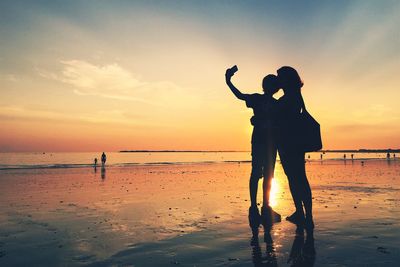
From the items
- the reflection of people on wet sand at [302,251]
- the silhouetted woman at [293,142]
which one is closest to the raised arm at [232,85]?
the silhouetted woman at [293,142]

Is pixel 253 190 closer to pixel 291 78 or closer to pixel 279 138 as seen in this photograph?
pixel 279 138

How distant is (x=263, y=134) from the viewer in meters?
7.21

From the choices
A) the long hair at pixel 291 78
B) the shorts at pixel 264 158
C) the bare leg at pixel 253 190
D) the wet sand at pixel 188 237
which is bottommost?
the wet sand at pixel 188 237

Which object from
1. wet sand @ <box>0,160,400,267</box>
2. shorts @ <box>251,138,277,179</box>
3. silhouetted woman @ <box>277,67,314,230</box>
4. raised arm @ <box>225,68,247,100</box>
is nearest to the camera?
wet sand @ <box>0,160,400,267</box>

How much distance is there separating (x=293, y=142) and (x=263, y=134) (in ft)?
3.15

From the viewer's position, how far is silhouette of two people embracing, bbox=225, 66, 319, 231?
252 inches

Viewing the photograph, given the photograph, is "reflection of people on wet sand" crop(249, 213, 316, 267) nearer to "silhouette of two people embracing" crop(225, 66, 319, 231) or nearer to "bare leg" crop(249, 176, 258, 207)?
"silhouette of two people embracing" crop(225, 66, 319, 231)

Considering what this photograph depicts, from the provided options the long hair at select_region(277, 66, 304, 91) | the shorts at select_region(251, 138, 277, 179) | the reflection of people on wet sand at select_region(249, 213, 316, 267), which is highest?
the long hair at select_region(277, 66, 304, 91)

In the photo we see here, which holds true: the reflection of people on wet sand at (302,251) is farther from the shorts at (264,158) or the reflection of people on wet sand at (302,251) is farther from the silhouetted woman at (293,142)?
the shorts at (264,158)

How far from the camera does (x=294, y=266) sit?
4.29m

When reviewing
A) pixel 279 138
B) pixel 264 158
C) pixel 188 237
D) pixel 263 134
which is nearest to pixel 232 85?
pixel 263 134

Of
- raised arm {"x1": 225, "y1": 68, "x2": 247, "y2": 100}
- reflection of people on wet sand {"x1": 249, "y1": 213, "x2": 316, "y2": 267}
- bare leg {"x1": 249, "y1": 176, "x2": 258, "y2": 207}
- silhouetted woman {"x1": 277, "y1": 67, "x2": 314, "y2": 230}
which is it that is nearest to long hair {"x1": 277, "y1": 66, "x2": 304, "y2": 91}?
silhouetted woman {"x1": 277, "y1": 67, "x2": 314, "y2": 230}

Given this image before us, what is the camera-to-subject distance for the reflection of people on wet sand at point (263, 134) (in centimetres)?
717

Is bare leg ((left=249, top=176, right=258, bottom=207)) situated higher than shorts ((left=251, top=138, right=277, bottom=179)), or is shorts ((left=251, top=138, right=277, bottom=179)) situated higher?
shorts ((left=251, top=138, right=277, bottom=179))
